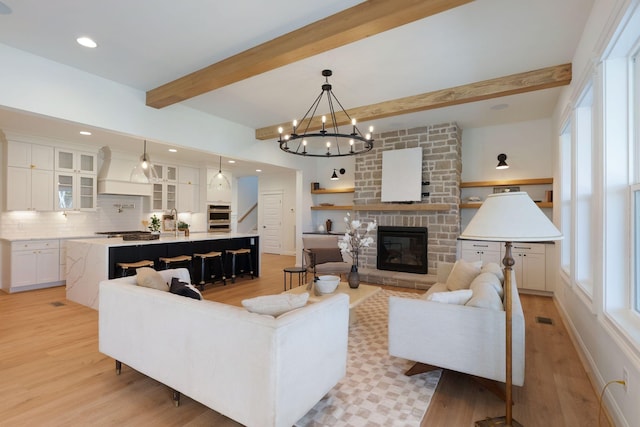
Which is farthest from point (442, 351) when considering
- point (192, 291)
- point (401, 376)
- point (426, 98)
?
point (426, 98)

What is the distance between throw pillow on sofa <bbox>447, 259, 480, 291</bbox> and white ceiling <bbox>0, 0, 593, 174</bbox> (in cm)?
221

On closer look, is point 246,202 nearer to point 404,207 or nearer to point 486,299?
point 404,207

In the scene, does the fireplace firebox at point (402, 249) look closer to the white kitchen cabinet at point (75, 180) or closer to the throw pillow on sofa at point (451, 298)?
the throw pillow on sofa at point (451, 298)

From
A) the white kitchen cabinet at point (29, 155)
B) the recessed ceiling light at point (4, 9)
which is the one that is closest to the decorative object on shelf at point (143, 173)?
the recessed ceiling light at point (4, 9)

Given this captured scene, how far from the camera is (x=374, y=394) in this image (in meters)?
2.34

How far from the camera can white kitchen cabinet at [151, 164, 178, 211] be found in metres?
7.57

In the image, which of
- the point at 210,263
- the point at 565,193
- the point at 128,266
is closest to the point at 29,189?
the point at 128,266

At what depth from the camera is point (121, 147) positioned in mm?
6352

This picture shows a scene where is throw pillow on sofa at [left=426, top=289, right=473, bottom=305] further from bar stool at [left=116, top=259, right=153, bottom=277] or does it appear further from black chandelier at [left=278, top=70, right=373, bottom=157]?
bar stool at [left=116, top=259, right=153, bottom=277]

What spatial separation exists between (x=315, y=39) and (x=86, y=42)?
2.23 m

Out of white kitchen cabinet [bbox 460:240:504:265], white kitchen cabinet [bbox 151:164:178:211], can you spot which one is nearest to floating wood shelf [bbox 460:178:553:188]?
white kitchen cabinet [bbox 460:240:504:265]

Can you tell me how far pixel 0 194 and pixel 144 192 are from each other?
2323 millimetres

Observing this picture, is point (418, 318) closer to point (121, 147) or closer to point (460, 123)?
point (460, 123)

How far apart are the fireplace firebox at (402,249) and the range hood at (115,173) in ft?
18.2
